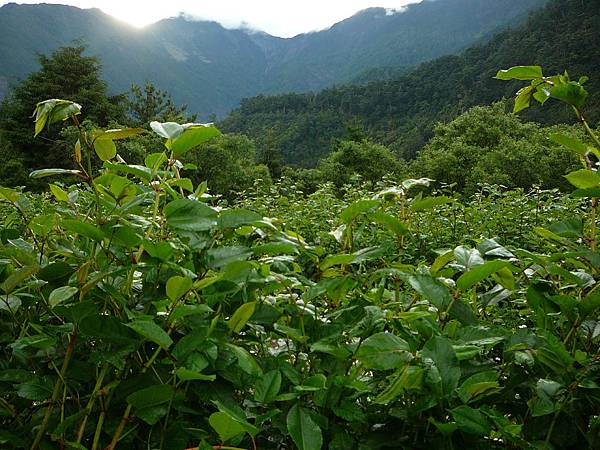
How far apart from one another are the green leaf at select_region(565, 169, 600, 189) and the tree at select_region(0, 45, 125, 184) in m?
22.2

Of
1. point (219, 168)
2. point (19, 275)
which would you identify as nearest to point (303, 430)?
point (19, 275)

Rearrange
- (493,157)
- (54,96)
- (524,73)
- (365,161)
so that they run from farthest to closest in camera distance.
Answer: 1. (365,161)
2. (54,96)
3. (493,157)
4. (524,73)

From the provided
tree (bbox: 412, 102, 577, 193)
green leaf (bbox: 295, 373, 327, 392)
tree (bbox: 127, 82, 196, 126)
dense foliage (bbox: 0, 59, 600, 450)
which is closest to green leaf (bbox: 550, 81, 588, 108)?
dense foliage (bbox: 0, 59, 600, 450)

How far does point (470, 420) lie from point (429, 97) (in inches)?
2596

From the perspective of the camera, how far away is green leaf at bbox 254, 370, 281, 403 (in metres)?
0.54

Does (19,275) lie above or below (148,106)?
above

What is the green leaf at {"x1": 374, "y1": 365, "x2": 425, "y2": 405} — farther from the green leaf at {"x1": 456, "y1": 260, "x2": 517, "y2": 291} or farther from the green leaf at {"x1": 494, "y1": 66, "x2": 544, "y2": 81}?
the green leaf at {"x1": 494, "y1": 66, "x2": 544, "y2": 81}

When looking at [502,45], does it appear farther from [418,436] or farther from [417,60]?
[417,60]

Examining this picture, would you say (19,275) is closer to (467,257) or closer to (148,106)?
(467,257)

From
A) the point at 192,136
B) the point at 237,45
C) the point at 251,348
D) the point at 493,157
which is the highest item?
the point at 237,45

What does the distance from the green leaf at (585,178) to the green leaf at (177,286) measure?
55cm

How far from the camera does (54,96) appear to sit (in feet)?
70.3

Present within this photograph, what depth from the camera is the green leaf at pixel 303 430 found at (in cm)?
50

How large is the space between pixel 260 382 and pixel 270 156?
31677 millimetres
